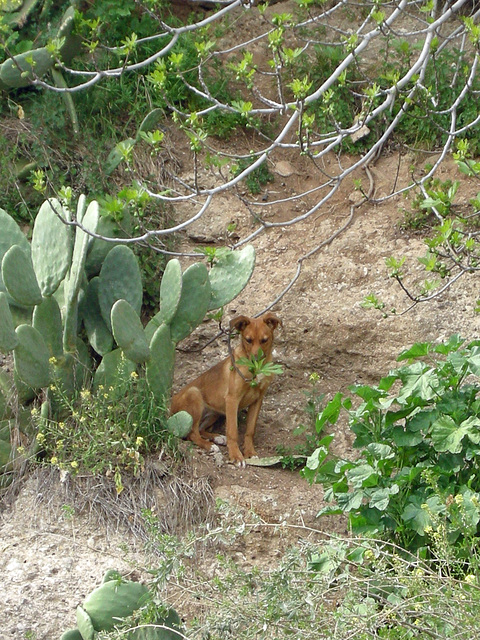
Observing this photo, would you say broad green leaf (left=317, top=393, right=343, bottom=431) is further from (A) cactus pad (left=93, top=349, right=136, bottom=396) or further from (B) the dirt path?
(A) cactus pad (left=93, top=349, right=136, bottom=396)

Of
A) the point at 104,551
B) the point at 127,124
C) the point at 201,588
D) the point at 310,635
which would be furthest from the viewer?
the point at 127,124

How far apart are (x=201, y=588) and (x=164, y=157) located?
424 cm

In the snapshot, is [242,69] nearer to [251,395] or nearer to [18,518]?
[251,395]

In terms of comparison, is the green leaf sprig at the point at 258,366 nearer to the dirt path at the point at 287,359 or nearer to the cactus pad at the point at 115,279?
the dirt path at the point at 287,359

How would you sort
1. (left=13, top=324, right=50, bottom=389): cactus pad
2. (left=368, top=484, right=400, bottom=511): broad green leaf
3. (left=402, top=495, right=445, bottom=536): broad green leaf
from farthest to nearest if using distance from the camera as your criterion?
1. (left=13, top=324, right=50, bottom=389): cactus pad
2. (left=368, top=484, right=400, bottom=511): broad green leaf
3. (left=402, top=495, right=445, bottom=536): broad green leaf

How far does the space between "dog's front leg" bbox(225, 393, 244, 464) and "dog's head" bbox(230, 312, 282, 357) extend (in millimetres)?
364

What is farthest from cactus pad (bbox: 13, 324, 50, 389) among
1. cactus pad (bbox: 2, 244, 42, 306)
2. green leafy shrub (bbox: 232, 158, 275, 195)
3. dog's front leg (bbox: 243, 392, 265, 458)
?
green leafy shrub (bbox: 232, 158, 275, 195)

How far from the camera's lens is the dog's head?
256 inches

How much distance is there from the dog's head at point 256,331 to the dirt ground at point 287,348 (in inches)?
21.8

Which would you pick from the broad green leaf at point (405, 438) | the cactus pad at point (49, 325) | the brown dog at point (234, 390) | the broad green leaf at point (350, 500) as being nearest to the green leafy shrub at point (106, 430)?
the cactus pad at point (49, 325)

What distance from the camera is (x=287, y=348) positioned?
7129 millimetres

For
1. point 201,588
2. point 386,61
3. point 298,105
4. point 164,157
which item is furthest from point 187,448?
point 386,61

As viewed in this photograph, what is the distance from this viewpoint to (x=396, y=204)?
25.7 feet

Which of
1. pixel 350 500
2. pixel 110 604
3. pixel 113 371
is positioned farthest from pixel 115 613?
pixel 113 371
